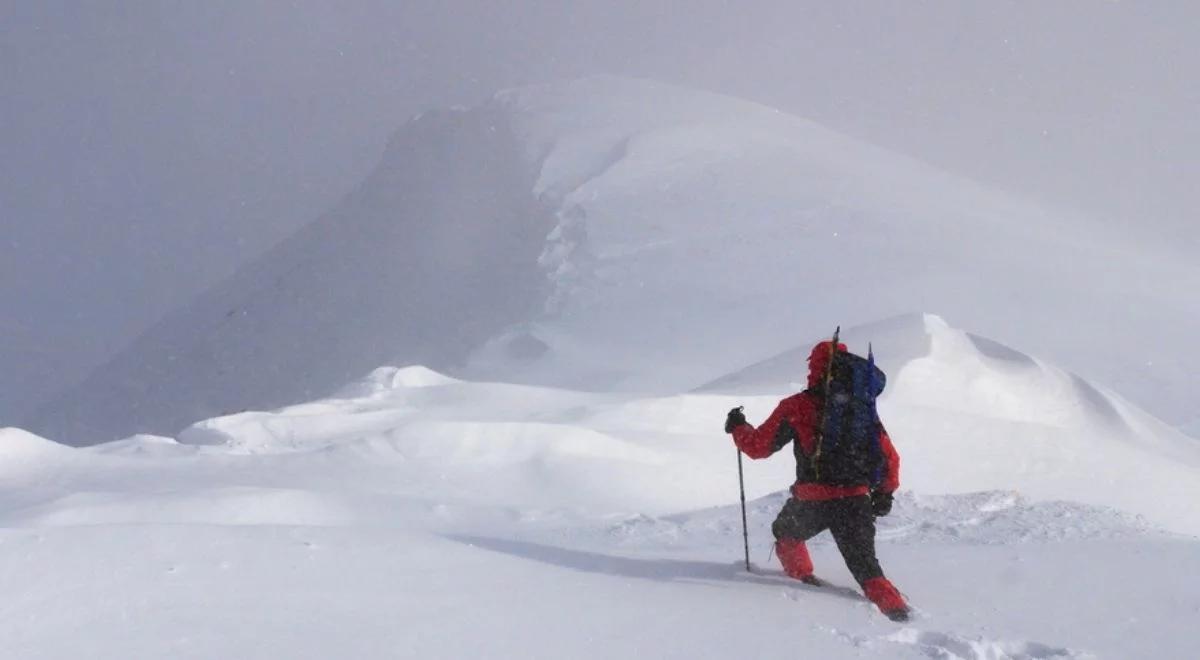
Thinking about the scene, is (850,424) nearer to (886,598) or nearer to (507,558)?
(886,598)

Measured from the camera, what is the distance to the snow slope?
65.7ft

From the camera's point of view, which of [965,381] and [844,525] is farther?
[965,381]

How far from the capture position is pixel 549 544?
5.39m

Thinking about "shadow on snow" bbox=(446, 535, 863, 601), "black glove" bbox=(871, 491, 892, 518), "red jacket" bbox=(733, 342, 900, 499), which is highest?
"red jacket" bbox=(733, 342, 900, 499)

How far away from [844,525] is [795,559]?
30cm

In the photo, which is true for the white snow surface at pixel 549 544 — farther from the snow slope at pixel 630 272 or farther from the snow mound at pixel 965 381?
the snow slope at pixel 630 272

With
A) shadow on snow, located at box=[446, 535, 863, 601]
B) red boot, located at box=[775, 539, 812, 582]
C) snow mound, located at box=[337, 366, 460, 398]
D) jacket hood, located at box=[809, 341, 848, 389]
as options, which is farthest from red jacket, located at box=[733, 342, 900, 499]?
snow mound, located at box=[337, 366, 460, 398]

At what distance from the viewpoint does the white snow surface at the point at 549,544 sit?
11.1 ft

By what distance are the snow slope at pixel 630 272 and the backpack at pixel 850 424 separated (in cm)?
1376

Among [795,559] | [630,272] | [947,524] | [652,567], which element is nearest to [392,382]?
[947,524]

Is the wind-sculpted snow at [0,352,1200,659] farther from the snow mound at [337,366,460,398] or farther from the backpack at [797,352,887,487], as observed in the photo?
the snow mound at [337,366,460,398]

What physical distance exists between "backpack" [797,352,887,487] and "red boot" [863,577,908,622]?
50cm

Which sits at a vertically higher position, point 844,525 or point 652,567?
point 844,525

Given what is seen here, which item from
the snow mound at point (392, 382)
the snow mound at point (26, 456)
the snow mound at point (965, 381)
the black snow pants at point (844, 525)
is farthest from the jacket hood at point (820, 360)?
the snow mound at point (392, 382)
